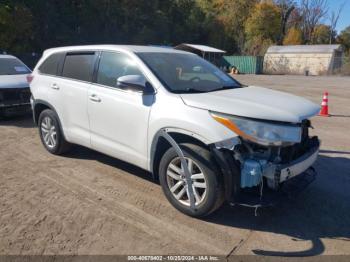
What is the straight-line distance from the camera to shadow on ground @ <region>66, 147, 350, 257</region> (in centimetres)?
356

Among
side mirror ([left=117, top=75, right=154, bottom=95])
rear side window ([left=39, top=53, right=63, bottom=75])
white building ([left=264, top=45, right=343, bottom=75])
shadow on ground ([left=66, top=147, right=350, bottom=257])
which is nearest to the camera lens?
shadow on ground ([left=66, top=147, right=350, bottom=257])

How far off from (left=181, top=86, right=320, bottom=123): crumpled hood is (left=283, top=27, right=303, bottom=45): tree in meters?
64.4

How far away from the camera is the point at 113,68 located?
4.68 m

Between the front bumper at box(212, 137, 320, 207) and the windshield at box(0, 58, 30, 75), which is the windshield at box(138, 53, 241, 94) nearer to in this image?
the front bumper at box(212, 137, 320, 207)

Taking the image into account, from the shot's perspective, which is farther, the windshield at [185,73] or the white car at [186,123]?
the windshield at [185,73]

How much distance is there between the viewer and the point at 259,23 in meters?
59.0

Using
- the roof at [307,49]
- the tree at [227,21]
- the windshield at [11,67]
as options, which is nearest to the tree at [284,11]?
the tree at [227,21]

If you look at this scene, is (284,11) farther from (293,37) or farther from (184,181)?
(184,181)

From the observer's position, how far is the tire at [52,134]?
561cm

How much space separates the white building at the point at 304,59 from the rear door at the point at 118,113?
39639mm

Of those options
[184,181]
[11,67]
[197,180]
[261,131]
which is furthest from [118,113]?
[11,67]

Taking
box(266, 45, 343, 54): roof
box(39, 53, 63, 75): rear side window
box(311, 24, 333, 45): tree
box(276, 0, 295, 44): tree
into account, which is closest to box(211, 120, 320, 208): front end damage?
box(39, 53, 63, 75): rear side window

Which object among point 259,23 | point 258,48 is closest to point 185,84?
point 258,48

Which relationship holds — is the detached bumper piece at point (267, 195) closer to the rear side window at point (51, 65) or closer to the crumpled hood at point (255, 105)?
the crumpled hood at point (255, 105)
